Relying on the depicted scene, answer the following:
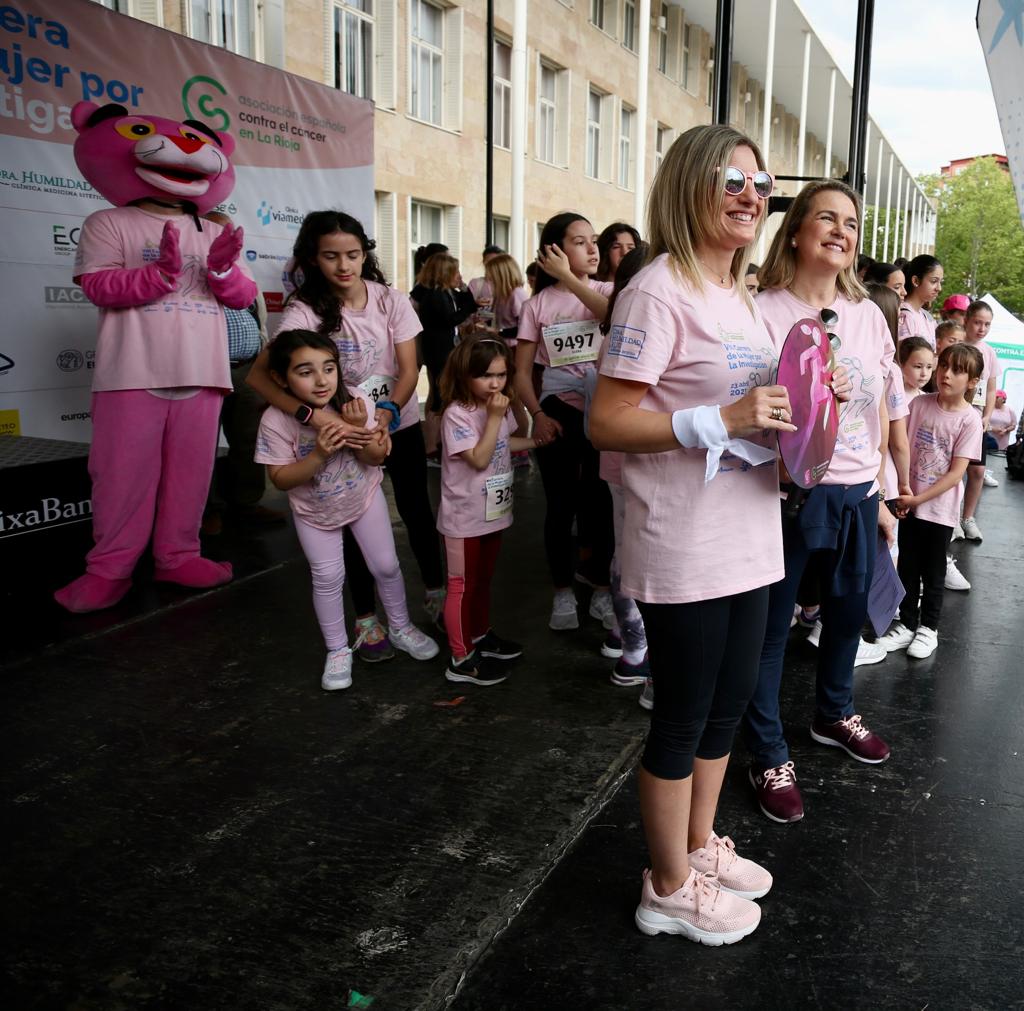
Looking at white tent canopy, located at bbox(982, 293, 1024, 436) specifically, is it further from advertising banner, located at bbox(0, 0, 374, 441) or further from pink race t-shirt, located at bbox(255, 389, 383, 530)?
pink race t-shirt, located at bbox(255, 389, 383, 530)

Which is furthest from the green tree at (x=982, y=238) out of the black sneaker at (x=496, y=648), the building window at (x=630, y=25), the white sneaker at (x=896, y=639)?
the black sneaker at (x=496, y=648)

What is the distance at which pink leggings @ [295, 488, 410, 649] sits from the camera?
138 inches

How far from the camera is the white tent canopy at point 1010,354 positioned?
369 inches

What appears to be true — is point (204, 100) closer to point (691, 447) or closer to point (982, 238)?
point (691, 447)

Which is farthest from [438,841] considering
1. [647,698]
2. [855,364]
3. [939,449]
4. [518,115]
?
[518,115]

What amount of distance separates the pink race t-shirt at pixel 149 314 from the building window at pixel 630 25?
19.6 metres

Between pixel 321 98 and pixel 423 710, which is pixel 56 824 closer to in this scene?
pixel 423 710

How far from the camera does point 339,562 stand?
357cm

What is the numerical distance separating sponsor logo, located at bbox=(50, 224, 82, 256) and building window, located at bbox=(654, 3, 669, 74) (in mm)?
20364

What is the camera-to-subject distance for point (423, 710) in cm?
334

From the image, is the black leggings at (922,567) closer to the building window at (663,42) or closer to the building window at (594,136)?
the building window at (594,136)

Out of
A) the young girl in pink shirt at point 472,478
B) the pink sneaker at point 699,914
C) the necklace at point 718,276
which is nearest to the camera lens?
the necklace at point 718,276

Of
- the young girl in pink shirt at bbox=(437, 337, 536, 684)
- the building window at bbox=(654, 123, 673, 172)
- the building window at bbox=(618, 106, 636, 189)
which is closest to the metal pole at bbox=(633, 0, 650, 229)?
the building window at bbox=(618, 106, 636, 189)

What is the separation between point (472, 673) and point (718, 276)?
6.59 feet
